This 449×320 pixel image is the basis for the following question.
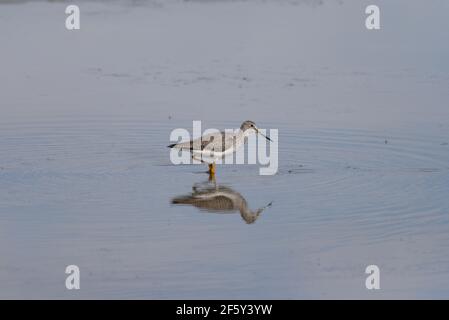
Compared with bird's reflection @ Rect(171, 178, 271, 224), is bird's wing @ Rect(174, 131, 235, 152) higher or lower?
higher

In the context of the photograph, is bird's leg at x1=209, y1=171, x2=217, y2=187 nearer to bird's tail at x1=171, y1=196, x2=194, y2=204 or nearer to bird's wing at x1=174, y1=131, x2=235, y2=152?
bird's wing at x1=174, y1=131, x2=235, y2=152

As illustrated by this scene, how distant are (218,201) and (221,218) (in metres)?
0.61

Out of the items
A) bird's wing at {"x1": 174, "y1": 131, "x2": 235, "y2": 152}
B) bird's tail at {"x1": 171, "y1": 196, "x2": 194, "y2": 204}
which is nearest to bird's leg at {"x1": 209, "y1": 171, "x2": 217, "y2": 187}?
bird's wing at {"x1": 174, "y1": 131, "x2": 235, "y2": 152}

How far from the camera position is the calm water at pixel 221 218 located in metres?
8.84

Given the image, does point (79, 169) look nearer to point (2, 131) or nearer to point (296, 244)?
point (2, 131)

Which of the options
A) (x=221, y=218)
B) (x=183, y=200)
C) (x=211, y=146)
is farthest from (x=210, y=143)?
(x=221, y=218)

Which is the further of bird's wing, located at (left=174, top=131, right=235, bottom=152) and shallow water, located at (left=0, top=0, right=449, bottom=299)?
bird's wing, located at (left=174, top=131, right=235, bottom=152)

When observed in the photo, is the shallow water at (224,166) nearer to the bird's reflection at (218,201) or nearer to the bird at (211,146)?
the bird's reflection at (218,201)

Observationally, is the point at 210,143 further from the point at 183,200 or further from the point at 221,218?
the point at 221,218

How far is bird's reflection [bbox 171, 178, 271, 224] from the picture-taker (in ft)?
35.0

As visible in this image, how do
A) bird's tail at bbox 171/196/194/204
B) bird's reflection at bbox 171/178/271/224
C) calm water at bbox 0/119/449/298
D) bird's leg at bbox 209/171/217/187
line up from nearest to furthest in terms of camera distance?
calm water at bbox 0/119/449/298, bird's reflection at bbox 171/178/271/224, bird's tail at bbox 171/196/194/204, bird's leg at bbox 209/171/217/187

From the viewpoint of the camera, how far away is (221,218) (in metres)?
10.7

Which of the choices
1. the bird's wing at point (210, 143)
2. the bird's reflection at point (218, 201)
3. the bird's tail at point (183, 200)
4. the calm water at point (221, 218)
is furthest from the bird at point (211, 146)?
the bird's tail at point (183, 200)

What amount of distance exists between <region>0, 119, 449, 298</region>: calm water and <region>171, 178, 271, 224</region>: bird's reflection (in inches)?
4.0
